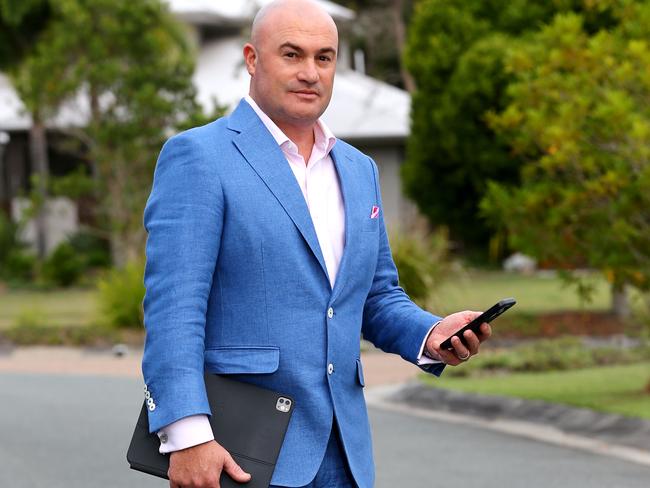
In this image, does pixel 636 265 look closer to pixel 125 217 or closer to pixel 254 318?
pixel 254 318

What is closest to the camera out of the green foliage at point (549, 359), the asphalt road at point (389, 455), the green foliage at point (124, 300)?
the asphalt road at point (389, 455)

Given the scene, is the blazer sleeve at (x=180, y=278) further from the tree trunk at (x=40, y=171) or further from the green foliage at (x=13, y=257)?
the green foliage at (x=13, y=257)

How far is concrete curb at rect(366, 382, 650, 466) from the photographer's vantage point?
972 centimetres

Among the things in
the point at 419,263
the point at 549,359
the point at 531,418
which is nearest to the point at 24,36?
the point at 419,263

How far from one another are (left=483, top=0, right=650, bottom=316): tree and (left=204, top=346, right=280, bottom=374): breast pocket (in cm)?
712

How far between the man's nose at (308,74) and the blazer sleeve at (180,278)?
1.07 ft

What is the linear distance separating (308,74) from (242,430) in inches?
37.4

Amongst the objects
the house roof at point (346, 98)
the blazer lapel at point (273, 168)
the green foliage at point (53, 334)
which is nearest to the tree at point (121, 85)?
the green foliage at point (53, 334)

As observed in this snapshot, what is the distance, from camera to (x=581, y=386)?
12273mm

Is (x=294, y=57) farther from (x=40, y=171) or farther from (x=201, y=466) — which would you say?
(x=40, y=171)

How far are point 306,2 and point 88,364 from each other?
12929mm

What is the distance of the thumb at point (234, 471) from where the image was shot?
11.3 ft

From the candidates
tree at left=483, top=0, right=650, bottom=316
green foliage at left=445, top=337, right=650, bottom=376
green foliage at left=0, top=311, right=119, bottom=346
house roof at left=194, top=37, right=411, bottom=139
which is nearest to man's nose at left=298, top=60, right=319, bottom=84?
tree at left=483, top=0, right=650, bottom=316

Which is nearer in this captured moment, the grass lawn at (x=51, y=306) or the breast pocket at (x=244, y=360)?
the breast pocket at (x=244, y=360)
